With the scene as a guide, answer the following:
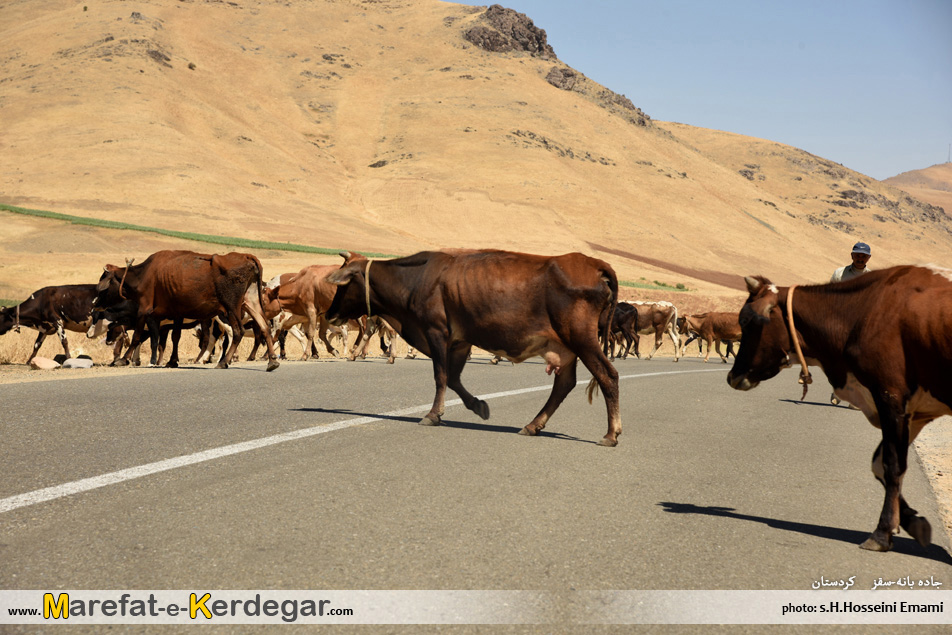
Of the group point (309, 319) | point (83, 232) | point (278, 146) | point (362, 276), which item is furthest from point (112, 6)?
point (362, 276)

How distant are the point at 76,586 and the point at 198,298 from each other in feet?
47.0

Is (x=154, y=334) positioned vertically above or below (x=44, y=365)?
above

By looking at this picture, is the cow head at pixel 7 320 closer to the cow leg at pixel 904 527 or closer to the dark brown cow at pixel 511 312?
the dark brown cow at pixel 511 312

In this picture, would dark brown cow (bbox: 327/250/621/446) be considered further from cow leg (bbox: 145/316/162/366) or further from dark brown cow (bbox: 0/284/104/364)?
dark brown cow (bbox: 0/284/104/364)

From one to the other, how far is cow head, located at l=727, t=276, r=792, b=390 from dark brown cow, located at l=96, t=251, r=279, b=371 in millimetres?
12358

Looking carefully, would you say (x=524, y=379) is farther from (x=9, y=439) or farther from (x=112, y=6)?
(x=112, y=6)

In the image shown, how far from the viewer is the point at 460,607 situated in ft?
13.6

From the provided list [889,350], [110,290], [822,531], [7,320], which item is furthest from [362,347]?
[889,350]

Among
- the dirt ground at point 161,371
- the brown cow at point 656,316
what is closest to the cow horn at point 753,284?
the dirt ground at point 161,371

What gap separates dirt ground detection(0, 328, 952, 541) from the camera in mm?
8688

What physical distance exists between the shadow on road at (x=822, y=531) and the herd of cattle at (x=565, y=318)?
231mm

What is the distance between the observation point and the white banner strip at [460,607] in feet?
12.9

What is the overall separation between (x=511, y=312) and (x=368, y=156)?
116 metres

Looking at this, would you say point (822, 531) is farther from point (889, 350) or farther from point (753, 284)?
point (753, 284)
